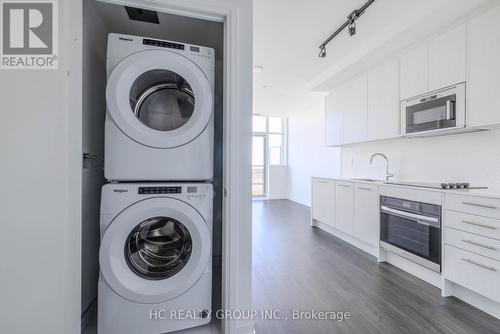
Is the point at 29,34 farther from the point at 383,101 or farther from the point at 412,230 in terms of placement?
the point at 383,101

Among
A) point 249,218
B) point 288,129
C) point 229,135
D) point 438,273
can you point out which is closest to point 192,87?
point 229,135

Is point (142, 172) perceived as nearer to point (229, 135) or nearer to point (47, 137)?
point (47, 137)

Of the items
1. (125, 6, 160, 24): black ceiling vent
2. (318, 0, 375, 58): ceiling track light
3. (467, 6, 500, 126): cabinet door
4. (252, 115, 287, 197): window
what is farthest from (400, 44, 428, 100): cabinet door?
(252, 115, 287, 197): window

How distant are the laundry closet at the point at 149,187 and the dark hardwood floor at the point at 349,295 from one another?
61 cm

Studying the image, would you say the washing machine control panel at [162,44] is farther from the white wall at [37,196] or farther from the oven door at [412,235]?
the oven door at [412,235]

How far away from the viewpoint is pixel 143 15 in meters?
1.66

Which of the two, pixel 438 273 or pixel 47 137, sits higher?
pixel 47 137

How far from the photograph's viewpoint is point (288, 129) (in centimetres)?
719

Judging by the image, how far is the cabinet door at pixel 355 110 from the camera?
313cm

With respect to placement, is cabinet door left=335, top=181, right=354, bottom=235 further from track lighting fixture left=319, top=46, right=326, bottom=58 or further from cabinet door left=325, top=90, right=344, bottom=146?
track lighting fixture left=319, top=46, right=326, bottom=58

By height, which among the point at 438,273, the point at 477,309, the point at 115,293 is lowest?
the point at 477,309

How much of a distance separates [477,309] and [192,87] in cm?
258

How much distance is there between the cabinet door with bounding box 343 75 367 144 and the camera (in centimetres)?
313

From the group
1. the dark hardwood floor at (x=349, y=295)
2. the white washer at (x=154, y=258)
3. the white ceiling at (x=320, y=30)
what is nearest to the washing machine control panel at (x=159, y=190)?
the white washer at (x=154, y=258)
